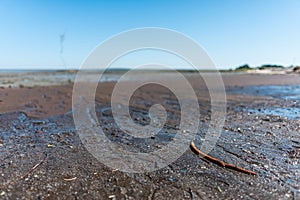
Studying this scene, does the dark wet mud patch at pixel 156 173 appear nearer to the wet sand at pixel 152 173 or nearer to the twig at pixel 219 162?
the wet sand at pixel 152 173

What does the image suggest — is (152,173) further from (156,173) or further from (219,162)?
(219,162)

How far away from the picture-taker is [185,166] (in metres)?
4.45

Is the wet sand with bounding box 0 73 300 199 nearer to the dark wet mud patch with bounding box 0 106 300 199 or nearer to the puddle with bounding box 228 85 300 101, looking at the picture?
the dark wet mud patch with bounding box 0 106 300 199

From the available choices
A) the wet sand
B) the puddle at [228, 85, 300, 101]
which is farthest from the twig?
the puddle at [228, 85, 300, 101]

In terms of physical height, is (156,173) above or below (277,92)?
below

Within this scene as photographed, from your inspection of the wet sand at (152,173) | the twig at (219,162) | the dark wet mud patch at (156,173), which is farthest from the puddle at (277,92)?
the twig at (219,162)

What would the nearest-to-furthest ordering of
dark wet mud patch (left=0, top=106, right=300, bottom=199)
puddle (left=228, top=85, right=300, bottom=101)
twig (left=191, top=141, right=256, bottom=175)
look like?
dark wet mud patch (left=0, top=106, right=300, bottom=199)
twig (left=191, top=141, right=256, bottom=175)
puddle (left=228, top=85, right=300, bottom=101)

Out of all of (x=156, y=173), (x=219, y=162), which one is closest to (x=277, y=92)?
(x=219, y=162)

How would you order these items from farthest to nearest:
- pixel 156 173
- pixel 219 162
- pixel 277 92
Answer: pixel 277 92 → pixel 219 162 → pixel 156 173

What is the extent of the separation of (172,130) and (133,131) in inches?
53.8

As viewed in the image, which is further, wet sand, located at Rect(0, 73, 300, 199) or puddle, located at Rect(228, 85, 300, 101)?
puddle, located at Rect(228, 85, 300, 101)

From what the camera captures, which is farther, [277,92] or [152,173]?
[277,92]

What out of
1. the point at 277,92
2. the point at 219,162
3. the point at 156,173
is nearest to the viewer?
the point at 156,173

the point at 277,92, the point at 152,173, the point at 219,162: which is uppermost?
the point at 277,92
